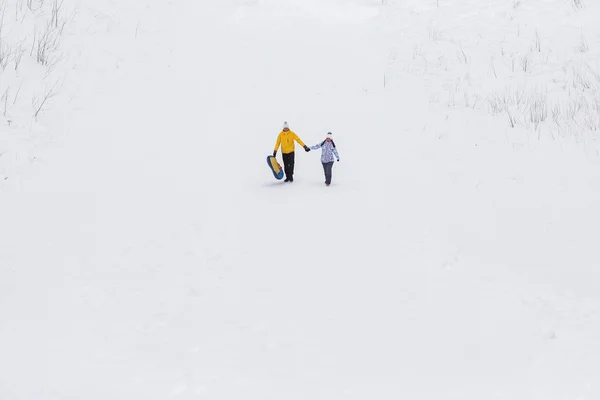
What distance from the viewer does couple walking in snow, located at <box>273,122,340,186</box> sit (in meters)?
10.4

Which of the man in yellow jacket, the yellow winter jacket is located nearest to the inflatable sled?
the man in yellow jacket

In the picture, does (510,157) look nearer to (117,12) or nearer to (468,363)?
(468,363)

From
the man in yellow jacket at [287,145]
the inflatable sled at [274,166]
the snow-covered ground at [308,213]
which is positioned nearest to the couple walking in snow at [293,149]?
the man in yellow jacket at [287,145]

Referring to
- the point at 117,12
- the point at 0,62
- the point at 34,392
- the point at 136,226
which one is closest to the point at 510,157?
the point at 136,226

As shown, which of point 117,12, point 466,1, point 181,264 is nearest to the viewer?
point 181,264

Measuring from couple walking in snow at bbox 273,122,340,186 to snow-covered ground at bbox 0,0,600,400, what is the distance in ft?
1.47

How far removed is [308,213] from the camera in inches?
362

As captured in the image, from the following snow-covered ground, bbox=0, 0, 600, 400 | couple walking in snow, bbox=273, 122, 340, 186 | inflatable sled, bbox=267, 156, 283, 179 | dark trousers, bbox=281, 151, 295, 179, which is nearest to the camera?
snow-covered ground, bbox=0, 0, 600, 400

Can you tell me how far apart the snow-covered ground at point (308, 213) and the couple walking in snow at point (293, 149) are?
447 mm

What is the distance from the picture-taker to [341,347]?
5.51 m

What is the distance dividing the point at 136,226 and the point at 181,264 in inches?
57.8

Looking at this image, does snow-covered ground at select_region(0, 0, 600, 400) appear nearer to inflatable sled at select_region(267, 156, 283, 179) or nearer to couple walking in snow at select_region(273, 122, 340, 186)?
inflatable sled at select_region(267, 156, 283, 179)

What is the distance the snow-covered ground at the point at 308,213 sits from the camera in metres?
5.23

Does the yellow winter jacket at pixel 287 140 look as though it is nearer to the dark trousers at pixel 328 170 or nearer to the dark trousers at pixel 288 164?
the dark trousers at pixel 288 164
